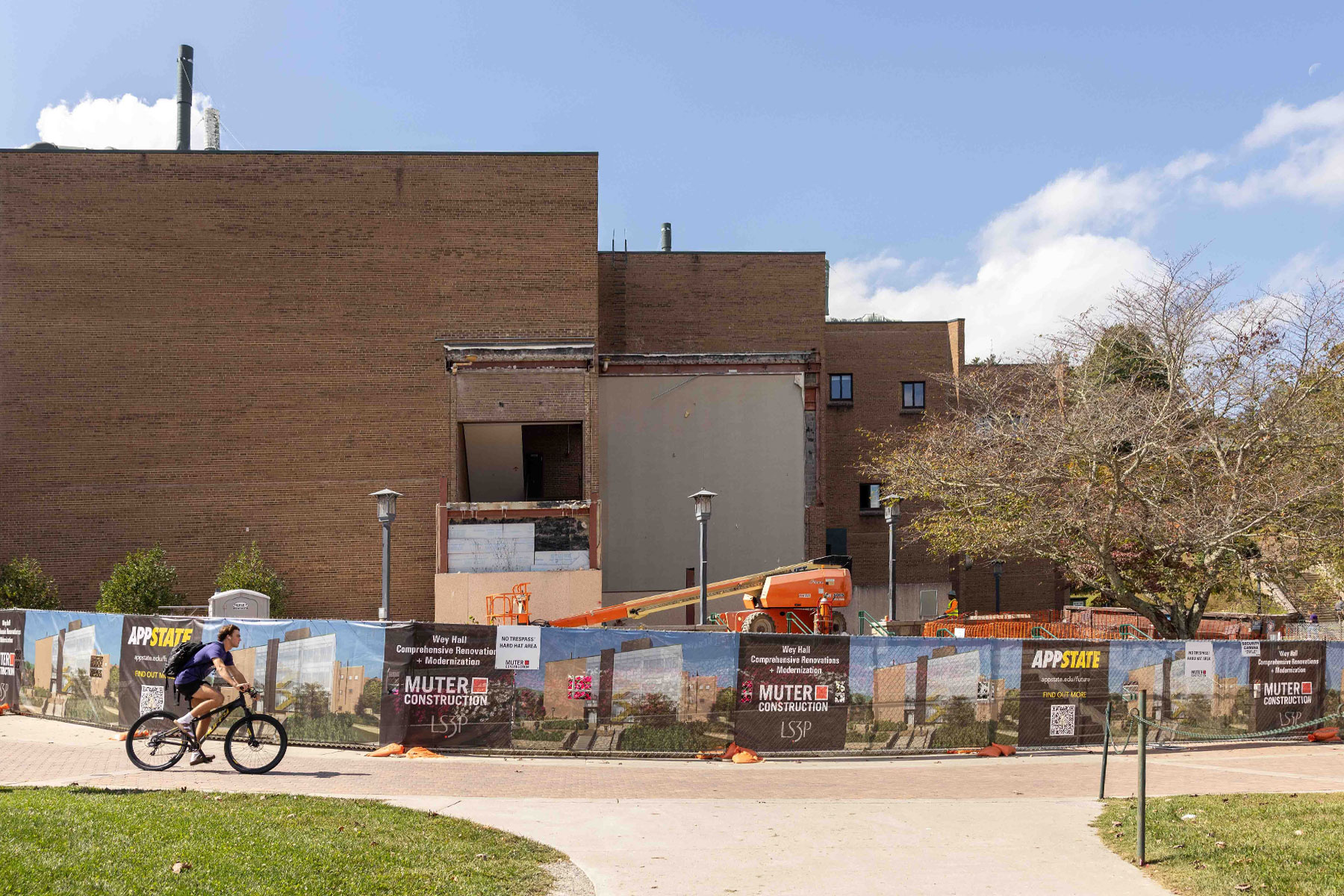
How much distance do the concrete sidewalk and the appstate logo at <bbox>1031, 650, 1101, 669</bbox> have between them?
119cm

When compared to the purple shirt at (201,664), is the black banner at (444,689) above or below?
below

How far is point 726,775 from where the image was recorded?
12.1 metres

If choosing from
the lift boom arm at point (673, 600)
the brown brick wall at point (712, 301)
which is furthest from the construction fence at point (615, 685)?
the brown brick wall at point (712, 301)

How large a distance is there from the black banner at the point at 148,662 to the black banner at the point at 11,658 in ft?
8.38

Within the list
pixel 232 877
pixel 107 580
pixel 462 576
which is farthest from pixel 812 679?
pixel 107 580

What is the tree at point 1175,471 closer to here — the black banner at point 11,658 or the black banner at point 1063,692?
the black banner at point 1063,692

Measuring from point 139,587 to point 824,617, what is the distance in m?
16.0

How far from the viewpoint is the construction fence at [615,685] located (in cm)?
1298

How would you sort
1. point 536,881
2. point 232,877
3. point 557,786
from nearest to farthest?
point 232,877 < point 536,881 < point 557,786

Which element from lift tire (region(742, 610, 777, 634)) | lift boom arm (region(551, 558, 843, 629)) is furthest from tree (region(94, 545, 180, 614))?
lift tire (region(742, 610, 777, 634))

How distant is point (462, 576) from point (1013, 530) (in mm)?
13542

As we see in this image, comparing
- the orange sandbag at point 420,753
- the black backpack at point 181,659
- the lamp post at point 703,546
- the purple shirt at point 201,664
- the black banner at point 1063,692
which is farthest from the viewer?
the lamp post at point 703,546

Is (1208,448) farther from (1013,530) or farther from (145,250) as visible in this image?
(145,250)

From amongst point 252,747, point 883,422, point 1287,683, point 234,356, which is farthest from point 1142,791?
point 883,422
